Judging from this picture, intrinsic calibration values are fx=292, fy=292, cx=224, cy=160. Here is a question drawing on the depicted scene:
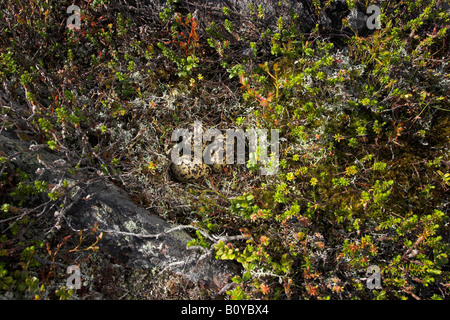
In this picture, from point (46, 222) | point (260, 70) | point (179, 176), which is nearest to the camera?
point (46, 222)

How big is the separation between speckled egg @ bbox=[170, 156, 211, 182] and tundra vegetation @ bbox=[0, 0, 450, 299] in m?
0.18

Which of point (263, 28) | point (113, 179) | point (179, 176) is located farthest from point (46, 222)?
point (263, 28)

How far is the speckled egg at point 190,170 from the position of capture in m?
3.61

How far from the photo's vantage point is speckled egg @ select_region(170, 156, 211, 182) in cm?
361

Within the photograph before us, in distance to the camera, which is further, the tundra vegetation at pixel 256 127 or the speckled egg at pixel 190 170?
the speckled egg at pixel 190 170

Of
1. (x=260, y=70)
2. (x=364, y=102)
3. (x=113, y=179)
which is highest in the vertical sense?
(x=260, y=70)

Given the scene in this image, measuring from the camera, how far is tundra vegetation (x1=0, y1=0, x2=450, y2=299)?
300 cm

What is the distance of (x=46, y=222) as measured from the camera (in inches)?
125

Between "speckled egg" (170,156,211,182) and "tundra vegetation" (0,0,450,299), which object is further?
"speckled egg" (170,156,211,182)

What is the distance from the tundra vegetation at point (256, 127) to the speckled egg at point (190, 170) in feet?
0.58

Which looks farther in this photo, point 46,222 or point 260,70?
point 260,70

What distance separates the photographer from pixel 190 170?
3607 mm
